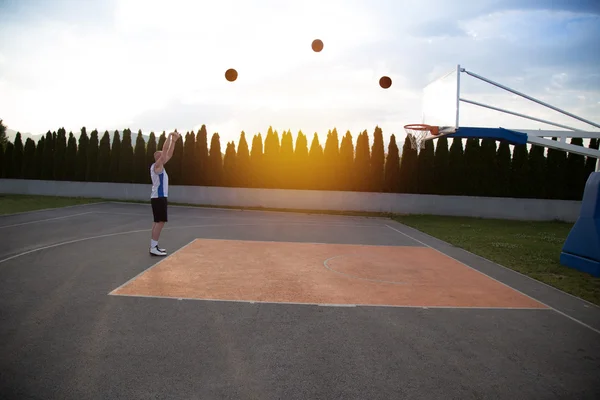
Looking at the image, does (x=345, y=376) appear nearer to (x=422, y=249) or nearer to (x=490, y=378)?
(x=490, y=378)

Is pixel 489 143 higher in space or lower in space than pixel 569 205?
higher

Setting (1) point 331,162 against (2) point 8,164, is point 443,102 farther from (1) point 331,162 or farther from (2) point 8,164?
(2) point 8,164

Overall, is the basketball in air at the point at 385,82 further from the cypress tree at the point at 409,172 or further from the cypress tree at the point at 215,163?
the cypress tree at the point at 215,163

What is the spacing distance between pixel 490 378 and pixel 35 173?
32.5 meters

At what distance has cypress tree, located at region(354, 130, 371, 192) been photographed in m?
25.4

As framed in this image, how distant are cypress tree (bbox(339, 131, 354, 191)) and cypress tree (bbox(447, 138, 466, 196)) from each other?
5997 millimetres

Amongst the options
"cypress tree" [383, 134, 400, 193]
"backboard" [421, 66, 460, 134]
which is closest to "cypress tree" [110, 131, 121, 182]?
"cypress tree" [383, 134, 400, 193]

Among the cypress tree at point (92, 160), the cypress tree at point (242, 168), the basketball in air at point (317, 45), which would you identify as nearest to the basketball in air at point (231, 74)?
the basketball in air at point (317, 45)

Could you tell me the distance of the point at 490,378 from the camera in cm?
385

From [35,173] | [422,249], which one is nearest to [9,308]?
[422,249]

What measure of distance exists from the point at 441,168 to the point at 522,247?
1238 cm

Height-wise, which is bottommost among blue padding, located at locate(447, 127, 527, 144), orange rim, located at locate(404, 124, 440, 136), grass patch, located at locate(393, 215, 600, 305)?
grass patch, located at locate(393, 215, 600, 305)

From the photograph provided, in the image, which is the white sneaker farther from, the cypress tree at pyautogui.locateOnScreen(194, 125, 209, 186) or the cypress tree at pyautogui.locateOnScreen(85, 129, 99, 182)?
the cypress tree at pyautogui.locateOnScreen(85, 129, 99, 182)

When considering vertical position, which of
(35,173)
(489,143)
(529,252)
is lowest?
(529,252)
